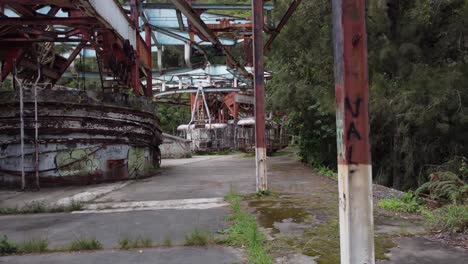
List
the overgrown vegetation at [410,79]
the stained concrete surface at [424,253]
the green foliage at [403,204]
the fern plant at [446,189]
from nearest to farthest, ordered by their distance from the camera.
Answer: the stained concrete surface at [424,253]
the fern plant at [446,189]
the green foliage at [403,204]
the overgrown vegetation at [410,79]

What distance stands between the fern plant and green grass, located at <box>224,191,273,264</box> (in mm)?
3292

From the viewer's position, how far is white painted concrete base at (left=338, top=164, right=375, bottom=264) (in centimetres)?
347

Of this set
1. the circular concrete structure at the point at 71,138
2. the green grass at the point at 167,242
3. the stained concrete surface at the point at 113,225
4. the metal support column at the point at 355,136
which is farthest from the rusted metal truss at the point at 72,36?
the metal support column at the point at 355,136

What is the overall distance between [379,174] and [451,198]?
579 cm

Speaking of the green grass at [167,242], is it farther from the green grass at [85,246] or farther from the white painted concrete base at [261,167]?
the white painted concrete base at [261,167]

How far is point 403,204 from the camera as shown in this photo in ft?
24.8

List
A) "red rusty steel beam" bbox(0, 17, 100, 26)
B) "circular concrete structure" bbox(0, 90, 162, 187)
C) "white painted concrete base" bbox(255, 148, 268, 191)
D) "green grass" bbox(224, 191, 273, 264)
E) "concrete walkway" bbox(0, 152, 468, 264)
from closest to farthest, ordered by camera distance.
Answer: "green grass" bbox(224, 191, 273, 264)
"concrete walkway" bbox(0, 152, 468, 264)
"white painted concrete base" bbox(255, 148, 268, 191)
"red rusty steel beam" bbox(0, 17, 100, 26)
"circular concrete structure" bbox(0, 90, 162, 187)

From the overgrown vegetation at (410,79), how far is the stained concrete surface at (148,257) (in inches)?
231

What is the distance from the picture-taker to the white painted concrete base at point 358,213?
3.47m

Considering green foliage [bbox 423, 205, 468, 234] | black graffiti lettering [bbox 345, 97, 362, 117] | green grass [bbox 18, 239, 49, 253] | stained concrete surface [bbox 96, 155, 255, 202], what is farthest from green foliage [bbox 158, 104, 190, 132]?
black graffiti lettering [bbox 345, 97, 362, 117]

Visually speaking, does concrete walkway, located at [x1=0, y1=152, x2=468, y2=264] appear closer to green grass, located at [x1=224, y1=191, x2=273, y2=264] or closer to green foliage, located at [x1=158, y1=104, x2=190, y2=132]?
green grass, located at [x1=224, y1=191, x2=273, y2=264]

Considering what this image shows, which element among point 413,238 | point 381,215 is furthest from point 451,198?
point 413,238

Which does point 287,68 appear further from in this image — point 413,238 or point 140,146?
point 413,238

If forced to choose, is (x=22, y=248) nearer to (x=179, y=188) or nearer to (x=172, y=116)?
(x=179, y=188)
